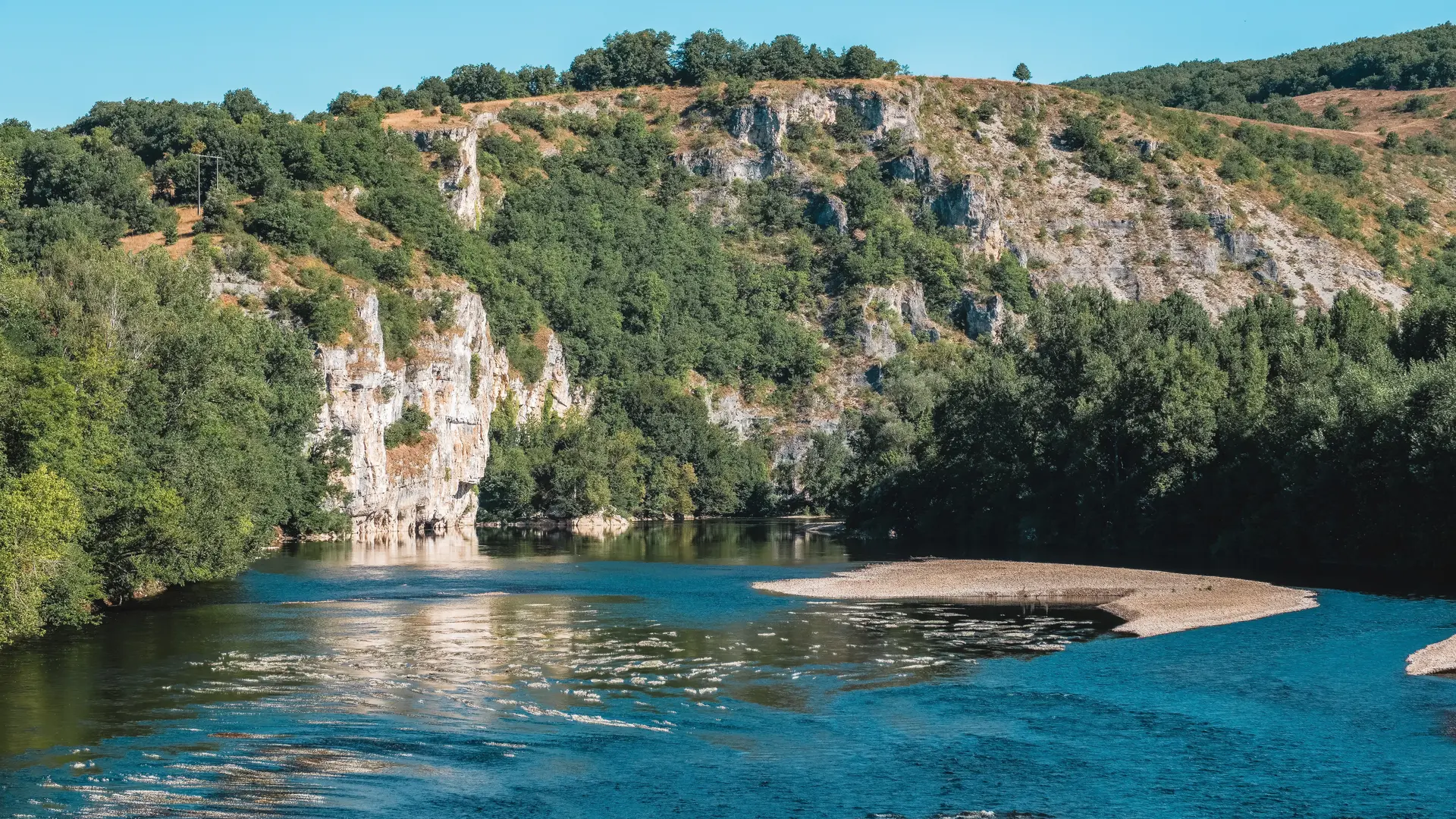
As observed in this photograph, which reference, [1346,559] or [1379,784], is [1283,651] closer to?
[1379,784]

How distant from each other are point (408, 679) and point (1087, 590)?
1373 inches

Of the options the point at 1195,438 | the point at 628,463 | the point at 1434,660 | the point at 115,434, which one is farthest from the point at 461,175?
the point at 1434,660

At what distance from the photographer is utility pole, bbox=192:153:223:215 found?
134 meters

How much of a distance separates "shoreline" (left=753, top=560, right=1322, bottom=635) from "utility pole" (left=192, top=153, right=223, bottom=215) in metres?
83.3

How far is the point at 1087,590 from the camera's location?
64.6 metres

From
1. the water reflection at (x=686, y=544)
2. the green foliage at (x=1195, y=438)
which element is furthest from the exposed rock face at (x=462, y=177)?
the green foliage at (x=1195, y=438)

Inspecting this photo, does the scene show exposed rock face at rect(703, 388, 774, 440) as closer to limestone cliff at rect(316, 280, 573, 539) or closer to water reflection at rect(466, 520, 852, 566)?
limestone cliff at rect(316, 280, 573, 539)

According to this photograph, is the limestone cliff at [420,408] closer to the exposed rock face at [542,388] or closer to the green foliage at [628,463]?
the exposed rock face at [542,388]

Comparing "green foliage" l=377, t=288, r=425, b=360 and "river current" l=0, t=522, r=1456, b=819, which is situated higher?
"green foliage" l=377, t=288, r=425, b=360

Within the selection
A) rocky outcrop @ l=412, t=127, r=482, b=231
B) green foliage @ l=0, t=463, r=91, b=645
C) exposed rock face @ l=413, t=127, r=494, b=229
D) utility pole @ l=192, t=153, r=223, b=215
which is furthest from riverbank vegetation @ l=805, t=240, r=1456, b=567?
exposed rock face @ l=413, t=127, r=494, b=229

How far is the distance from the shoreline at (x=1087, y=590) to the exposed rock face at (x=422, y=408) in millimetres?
55683

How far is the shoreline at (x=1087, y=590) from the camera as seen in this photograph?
177ft

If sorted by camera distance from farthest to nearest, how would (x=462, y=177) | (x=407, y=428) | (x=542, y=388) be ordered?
(x=462, y=177) → (x=542, y=388) → (x=407, y=428)

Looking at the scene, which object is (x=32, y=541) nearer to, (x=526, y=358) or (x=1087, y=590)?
(x=1087, y=590)
